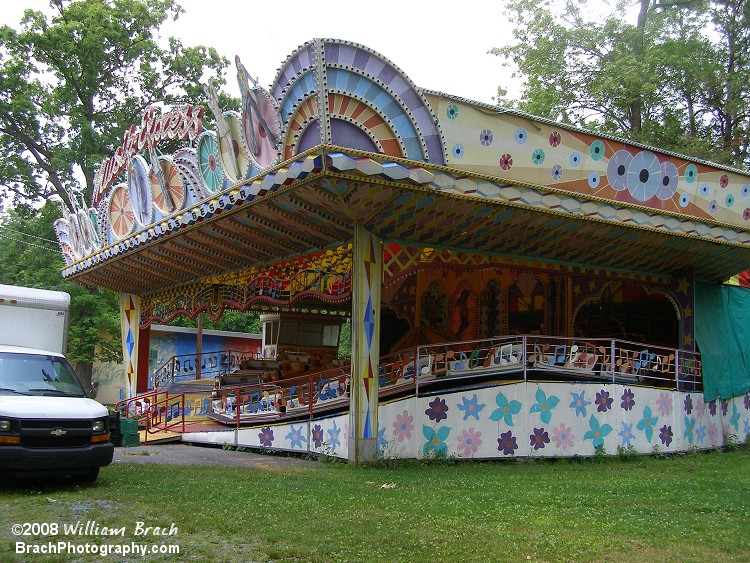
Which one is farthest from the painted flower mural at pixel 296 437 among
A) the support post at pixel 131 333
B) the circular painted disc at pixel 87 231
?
the support post at pixel 131 333

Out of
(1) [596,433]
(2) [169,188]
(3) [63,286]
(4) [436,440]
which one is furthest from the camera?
(3) [63,286]

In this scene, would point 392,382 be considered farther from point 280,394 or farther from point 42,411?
point 42,411

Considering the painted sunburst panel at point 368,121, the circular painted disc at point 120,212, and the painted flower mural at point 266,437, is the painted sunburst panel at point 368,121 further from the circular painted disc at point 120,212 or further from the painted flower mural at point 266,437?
the circular painted disc at point 120,212

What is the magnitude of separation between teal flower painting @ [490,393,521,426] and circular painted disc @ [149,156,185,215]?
23.9ft

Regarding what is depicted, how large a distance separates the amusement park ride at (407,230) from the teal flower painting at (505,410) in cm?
33

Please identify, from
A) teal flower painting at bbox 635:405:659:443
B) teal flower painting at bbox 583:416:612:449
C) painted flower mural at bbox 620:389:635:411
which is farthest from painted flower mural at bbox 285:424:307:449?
teal flower painting at bbox 635:405:659:443

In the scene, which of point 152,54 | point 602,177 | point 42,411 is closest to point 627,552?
point 42,411

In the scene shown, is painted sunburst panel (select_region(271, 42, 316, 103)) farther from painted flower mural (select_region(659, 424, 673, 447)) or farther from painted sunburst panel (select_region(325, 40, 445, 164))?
painted flower mural (select_region(659, 424, 673, 447))

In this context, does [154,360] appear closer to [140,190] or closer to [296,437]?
[140,190]

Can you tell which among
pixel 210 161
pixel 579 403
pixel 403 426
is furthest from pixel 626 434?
pixel 210 161

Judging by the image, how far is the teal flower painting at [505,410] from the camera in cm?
1356

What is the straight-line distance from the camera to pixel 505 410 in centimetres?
1360

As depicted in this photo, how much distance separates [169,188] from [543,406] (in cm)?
873

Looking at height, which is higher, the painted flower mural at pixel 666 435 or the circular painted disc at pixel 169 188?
the circular painted disc at pixel 169 188
